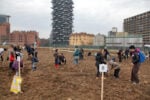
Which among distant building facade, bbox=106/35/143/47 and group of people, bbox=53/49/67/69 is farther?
distant building facade, bbox=106/35/143/47

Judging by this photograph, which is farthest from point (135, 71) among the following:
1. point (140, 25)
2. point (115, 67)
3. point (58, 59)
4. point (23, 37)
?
point (23, 37)

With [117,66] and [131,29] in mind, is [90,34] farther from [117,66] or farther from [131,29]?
[117,66]

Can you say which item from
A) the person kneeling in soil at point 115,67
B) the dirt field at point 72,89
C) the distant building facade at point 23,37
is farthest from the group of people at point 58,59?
the distant building facade at point 23,37

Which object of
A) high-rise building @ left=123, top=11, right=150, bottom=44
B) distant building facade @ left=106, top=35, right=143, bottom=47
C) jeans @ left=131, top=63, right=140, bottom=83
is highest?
high-rise building @ left=123, top=11, right=150, bottom=44

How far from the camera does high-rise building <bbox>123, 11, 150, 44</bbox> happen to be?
145625 mm

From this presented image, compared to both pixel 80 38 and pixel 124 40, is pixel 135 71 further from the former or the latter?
pixel 80 38

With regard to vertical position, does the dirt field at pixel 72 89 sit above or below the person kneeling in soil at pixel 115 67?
below

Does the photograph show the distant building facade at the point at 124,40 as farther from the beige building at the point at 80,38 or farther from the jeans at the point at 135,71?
the jeans at the point at 135,71

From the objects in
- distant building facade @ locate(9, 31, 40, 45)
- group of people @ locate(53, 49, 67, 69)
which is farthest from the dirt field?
distant building facade @ locate(9, 31, 40, 45)

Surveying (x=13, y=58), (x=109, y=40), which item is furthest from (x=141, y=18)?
(x=13, y=58)

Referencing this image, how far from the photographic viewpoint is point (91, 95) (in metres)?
13.3

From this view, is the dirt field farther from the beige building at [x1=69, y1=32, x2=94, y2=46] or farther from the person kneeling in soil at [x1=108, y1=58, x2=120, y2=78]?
the beige building at [x1=69, y1=32, x2=94, y2=46]

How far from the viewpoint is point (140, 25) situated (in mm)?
154250

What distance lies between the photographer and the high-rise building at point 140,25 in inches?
5733
